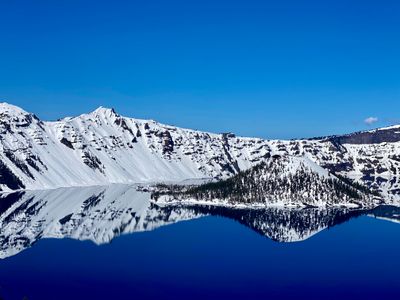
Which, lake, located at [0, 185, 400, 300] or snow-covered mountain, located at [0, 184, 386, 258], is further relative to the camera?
snow-covered mountain, located at [0, 184, 386, 258]

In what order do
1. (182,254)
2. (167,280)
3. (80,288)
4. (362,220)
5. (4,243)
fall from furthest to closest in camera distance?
(362,220), (4,243), (182,254), (167,280), (80,288)

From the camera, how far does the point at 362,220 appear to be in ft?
623

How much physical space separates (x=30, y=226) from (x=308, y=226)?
271 ft

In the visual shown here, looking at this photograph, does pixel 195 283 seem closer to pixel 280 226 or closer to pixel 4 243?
pixel 4 243

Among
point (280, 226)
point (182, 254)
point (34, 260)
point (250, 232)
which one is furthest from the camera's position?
point (280, 226)

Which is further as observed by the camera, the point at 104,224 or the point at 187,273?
the point at 104,224

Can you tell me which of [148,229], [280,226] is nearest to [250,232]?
[280,226]

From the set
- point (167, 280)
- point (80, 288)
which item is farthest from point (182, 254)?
point (80, 288)

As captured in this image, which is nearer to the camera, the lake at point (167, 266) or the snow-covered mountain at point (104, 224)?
the lake at point (167, 266)

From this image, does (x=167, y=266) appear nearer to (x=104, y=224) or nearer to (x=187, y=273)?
(x=187, y=273)

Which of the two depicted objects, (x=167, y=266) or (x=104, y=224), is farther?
(x=104, y=224)

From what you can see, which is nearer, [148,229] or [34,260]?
[34,260]

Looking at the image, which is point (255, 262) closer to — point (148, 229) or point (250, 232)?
point (250, 232)

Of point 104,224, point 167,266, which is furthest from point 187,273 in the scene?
point 104,224
